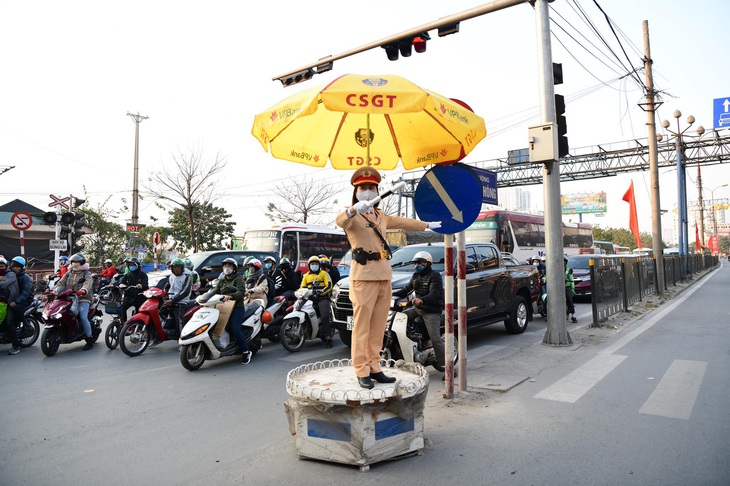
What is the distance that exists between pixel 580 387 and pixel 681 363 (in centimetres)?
226

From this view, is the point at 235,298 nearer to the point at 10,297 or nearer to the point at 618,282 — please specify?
the point at 10,297

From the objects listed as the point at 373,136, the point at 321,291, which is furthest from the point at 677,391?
the point at 321,291

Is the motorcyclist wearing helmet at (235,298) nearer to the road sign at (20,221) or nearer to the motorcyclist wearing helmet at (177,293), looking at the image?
the motorcyclist wearing helmet at (177,293)

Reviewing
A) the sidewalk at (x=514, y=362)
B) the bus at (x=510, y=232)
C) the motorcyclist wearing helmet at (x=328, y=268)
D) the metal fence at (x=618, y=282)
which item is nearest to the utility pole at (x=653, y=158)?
the metal fence at (x=618, y=282)

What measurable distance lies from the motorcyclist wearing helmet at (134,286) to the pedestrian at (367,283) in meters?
6.91

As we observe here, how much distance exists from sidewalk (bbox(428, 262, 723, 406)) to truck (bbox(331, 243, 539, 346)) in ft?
2.99

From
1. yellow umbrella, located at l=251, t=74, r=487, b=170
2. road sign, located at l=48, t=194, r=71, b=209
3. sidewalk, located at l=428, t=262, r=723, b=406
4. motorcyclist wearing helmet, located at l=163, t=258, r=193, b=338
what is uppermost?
road sign, located at l=48, t=194, r=71, b=209

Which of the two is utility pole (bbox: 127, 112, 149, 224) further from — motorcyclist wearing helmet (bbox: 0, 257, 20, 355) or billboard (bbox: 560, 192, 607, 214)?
billboard (bbox: 560, 192, 607, 214)

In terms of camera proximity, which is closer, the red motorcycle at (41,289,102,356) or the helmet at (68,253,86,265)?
the red motorcycle at (41,289,102,356)

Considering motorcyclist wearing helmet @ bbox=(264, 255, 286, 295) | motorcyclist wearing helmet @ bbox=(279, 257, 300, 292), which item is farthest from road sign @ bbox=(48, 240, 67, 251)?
motorcyclist wearing helmet @ bbox=(279, 257, 300, 292)

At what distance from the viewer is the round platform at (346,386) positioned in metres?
3.43

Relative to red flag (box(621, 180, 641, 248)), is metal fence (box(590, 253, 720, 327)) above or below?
below

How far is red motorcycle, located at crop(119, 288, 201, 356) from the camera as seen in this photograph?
26.1ft

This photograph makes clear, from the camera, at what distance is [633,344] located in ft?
27.1
